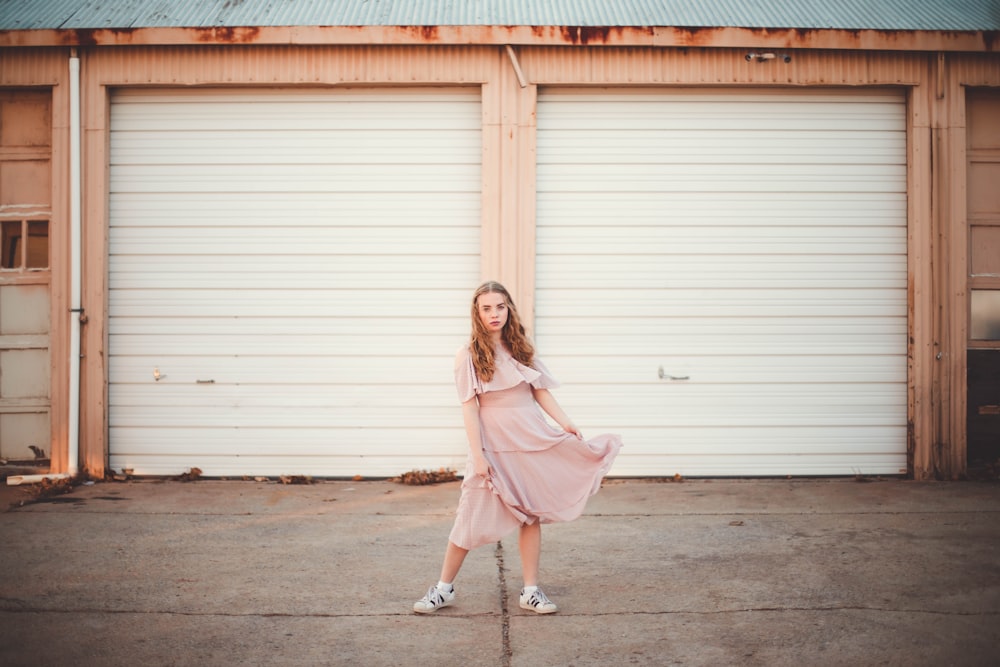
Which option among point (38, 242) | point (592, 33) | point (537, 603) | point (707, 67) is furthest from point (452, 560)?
point (38, 242)

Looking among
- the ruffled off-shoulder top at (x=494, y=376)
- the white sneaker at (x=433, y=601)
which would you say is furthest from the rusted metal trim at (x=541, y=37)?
the white sneaker at (x=433, y=601)

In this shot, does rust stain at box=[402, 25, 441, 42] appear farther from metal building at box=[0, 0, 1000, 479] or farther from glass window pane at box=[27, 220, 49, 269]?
glass window pane at box=[27, 220, 49, 269]

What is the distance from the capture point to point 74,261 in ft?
25.1

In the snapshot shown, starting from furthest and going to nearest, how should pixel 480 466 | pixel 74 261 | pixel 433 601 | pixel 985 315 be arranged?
pixel 985 315
pixel 74 261
pixel 433 601
pixel 480 466

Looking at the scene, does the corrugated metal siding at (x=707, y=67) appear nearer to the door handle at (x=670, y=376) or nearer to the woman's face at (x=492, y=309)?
the door handle at (x=670, y=376)

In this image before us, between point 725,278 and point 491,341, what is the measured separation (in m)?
4.03

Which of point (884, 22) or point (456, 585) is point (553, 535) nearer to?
point (456, 585)

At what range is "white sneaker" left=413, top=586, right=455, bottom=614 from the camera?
4312mm

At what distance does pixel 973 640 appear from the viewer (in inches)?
153

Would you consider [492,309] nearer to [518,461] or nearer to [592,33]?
[518,461]

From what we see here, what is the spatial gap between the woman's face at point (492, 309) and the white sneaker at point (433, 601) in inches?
53.3

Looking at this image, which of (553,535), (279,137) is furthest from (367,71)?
(553,535)

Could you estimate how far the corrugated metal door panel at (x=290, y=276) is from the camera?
7.79 m

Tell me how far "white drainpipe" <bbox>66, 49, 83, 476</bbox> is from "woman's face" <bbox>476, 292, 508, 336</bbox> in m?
4.90
